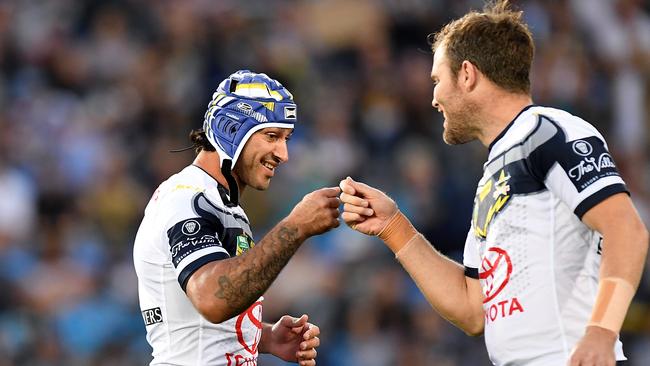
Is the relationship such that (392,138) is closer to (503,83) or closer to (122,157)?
(122,157)

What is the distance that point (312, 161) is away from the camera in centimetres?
1278

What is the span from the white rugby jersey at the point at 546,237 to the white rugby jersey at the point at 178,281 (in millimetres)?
1329

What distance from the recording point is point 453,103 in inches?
220

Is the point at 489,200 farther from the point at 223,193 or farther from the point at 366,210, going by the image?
the point at 223,193

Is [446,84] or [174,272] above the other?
[446,84]

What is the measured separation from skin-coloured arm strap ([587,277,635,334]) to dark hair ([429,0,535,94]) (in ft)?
3.91

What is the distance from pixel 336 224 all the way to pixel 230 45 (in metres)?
8.67

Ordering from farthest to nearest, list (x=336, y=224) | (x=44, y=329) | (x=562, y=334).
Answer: (x=44, y=329) < (x=336, y=224) < (x=562, y=334)

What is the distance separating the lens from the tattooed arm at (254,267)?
5.22m

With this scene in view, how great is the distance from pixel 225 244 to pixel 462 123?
134 cm

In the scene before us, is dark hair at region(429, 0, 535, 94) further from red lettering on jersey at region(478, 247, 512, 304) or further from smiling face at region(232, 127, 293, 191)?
smiling face at region(232, 127, 293, 191)

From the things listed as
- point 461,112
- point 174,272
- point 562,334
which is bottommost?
point 562,334

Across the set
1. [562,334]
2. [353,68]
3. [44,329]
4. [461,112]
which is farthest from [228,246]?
[353,68]

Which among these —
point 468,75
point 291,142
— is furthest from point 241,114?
point 291,142
